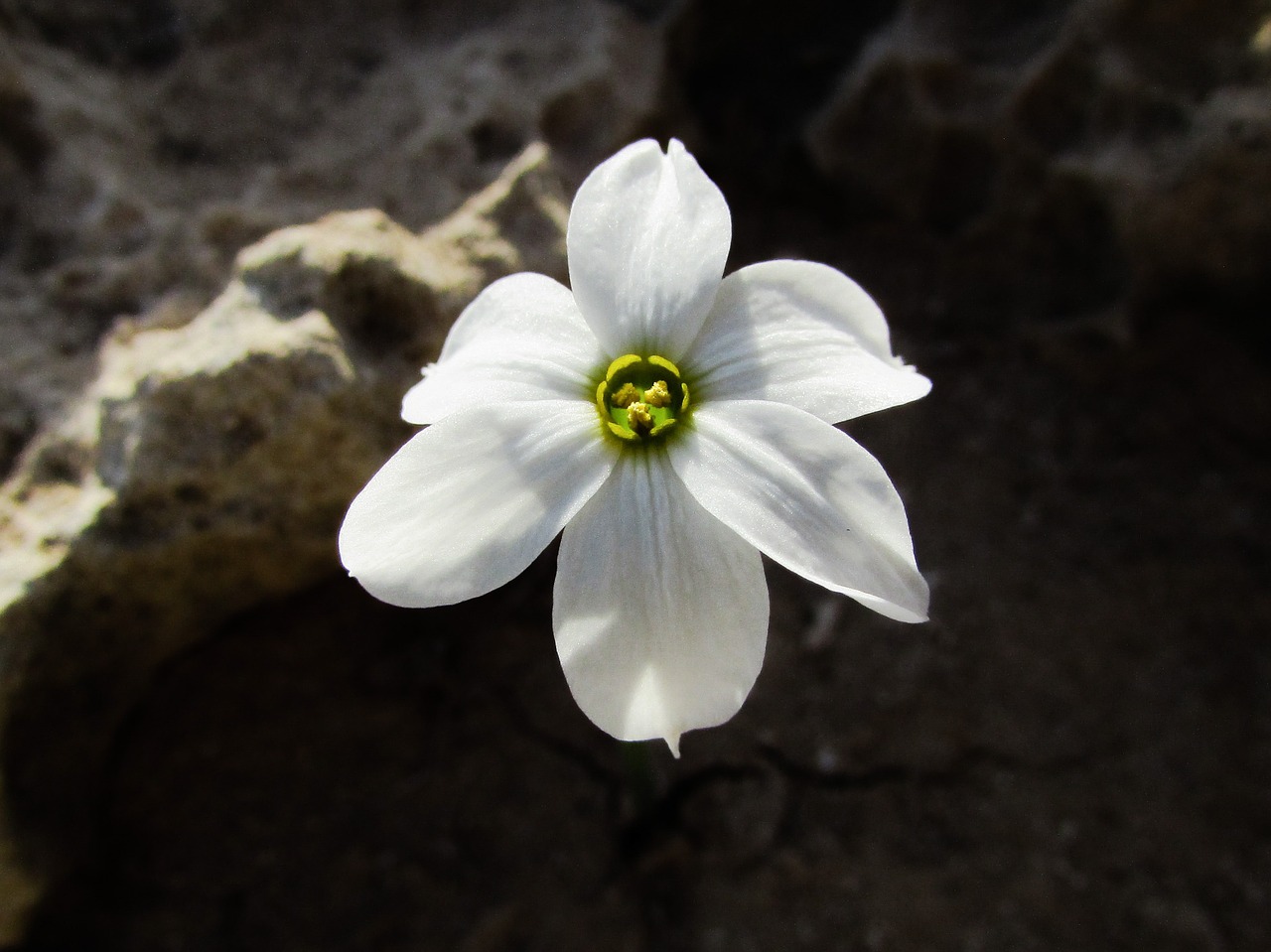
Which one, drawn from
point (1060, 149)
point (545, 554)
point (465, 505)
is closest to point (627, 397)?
point (465, 505)

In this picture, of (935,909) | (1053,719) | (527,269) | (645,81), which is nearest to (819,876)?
(935,909)

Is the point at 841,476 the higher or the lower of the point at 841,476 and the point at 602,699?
the higher

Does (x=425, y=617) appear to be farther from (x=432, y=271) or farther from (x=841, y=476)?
(x=841, y=476)

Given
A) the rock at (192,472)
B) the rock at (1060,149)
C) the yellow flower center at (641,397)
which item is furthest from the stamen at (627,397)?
the rock at (1060,149)

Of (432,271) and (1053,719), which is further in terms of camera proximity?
(1053,719)

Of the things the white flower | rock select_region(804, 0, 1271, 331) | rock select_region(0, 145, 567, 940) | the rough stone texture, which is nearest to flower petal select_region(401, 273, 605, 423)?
the white flower

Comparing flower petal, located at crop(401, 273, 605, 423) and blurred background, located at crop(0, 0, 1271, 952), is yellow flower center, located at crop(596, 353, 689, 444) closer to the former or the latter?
flower petal, located at crop(401, 273, 605, 423)
